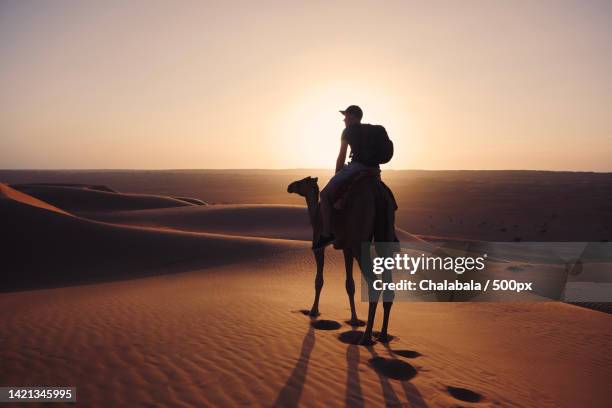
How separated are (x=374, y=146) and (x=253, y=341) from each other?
380 cm

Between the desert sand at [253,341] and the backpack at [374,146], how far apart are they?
3112mm

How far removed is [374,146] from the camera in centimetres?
731

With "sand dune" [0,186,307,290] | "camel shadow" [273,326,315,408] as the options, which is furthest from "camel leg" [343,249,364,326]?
"sand dune" [0,186,307,290]

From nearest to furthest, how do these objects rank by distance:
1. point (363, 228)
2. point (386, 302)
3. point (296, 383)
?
point (296, 383), point (363, 228), point (386, 302)

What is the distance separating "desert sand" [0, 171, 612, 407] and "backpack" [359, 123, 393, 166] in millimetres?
3112

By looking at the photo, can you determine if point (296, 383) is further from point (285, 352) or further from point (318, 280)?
point (318, 280)

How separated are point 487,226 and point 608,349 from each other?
29.2 meters

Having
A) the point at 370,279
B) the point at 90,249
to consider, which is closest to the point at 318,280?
the point at 370,279

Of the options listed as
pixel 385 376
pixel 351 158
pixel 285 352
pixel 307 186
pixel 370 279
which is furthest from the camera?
pixel 307 186

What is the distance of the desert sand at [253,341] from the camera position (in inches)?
215

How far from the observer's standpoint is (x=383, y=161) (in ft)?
24.3

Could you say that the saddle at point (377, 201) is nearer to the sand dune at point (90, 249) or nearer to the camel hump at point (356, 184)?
the camel hump at point (356, 184)

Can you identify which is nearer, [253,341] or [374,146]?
[253,341]

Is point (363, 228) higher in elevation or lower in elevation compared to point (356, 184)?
lower
